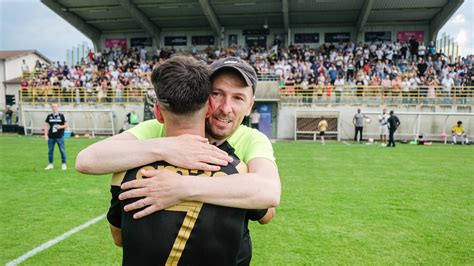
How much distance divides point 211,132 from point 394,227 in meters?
4.99

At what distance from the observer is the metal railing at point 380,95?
24766mm

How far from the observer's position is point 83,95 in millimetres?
29188

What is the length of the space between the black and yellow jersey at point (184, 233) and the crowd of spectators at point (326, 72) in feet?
81.3

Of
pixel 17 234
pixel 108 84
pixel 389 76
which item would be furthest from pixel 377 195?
pixel 108 84

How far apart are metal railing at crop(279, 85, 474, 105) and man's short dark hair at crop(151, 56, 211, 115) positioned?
24.6 m

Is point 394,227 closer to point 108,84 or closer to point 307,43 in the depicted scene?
point 108,84

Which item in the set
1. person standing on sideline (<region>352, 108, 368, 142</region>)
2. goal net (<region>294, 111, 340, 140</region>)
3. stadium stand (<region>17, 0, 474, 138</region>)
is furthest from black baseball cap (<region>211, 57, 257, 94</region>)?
stadium stand (<region>17, 0, 474, 138</region>)

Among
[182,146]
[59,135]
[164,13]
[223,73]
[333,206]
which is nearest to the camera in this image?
[182,146]

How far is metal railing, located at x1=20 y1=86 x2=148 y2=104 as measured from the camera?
2818 centimetres

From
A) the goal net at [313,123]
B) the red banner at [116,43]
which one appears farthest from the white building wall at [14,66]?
the goal net at [313,123]

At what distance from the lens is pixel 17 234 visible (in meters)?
5.61

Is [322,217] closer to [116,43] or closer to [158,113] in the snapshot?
[158,113]

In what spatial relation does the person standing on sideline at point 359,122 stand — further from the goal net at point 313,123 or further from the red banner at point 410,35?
the red banner at point 410,35

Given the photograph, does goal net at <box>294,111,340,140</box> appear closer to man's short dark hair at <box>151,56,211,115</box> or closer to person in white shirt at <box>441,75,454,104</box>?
person in white shirt at <box>441,75,454,104</box>
